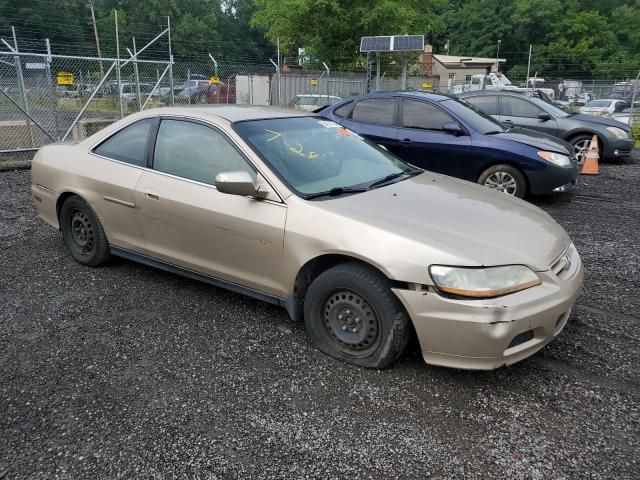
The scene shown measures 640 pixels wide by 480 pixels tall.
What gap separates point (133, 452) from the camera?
242 cm

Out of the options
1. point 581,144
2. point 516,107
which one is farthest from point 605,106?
point 516,107

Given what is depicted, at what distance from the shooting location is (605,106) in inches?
774

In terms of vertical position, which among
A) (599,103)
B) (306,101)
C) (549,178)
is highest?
(599,103)

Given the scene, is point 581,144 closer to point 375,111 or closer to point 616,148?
point 616,148

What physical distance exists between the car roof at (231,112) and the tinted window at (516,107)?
7271 millimetres

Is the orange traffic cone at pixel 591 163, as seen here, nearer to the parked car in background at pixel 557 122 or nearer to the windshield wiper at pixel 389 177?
the parked car in background at pixel 557 122

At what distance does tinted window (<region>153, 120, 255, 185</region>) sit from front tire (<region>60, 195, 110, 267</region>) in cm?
92

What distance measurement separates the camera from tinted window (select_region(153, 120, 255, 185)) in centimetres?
359

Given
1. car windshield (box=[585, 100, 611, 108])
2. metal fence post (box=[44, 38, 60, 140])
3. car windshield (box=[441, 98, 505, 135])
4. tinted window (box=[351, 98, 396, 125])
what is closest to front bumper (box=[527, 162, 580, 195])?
car windshield (box=[441, 98, 505, 135])

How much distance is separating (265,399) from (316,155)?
1.77 metres

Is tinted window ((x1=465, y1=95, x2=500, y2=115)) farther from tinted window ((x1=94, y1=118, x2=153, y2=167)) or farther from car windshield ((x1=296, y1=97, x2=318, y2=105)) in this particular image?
car windshield ((x1=296, y1=97, x2=318, y2=105))

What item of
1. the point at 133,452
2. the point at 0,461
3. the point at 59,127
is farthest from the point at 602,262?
the point at 59,127

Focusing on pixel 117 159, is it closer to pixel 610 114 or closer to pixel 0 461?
pixel 0 461

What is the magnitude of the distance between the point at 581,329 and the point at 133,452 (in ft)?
9.72
